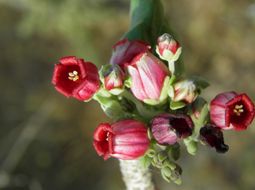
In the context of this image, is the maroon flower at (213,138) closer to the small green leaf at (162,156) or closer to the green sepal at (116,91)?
the small green leaf at (162,156)

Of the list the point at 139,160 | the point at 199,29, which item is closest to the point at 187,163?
the point at 199,29

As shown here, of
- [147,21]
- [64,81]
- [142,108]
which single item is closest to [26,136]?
[147,21]

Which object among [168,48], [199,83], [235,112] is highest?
[168,48]

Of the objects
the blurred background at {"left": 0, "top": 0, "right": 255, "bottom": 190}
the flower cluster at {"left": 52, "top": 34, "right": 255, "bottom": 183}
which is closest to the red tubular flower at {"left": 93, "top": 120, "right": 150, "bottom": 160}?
the flower cluster at {"left": 52, "top": 34, "right": 255, "bottom": 183}

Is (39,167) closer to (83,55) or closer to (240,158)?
(83,55)

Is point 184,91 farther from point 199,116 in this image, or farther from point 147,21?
point 147,21
